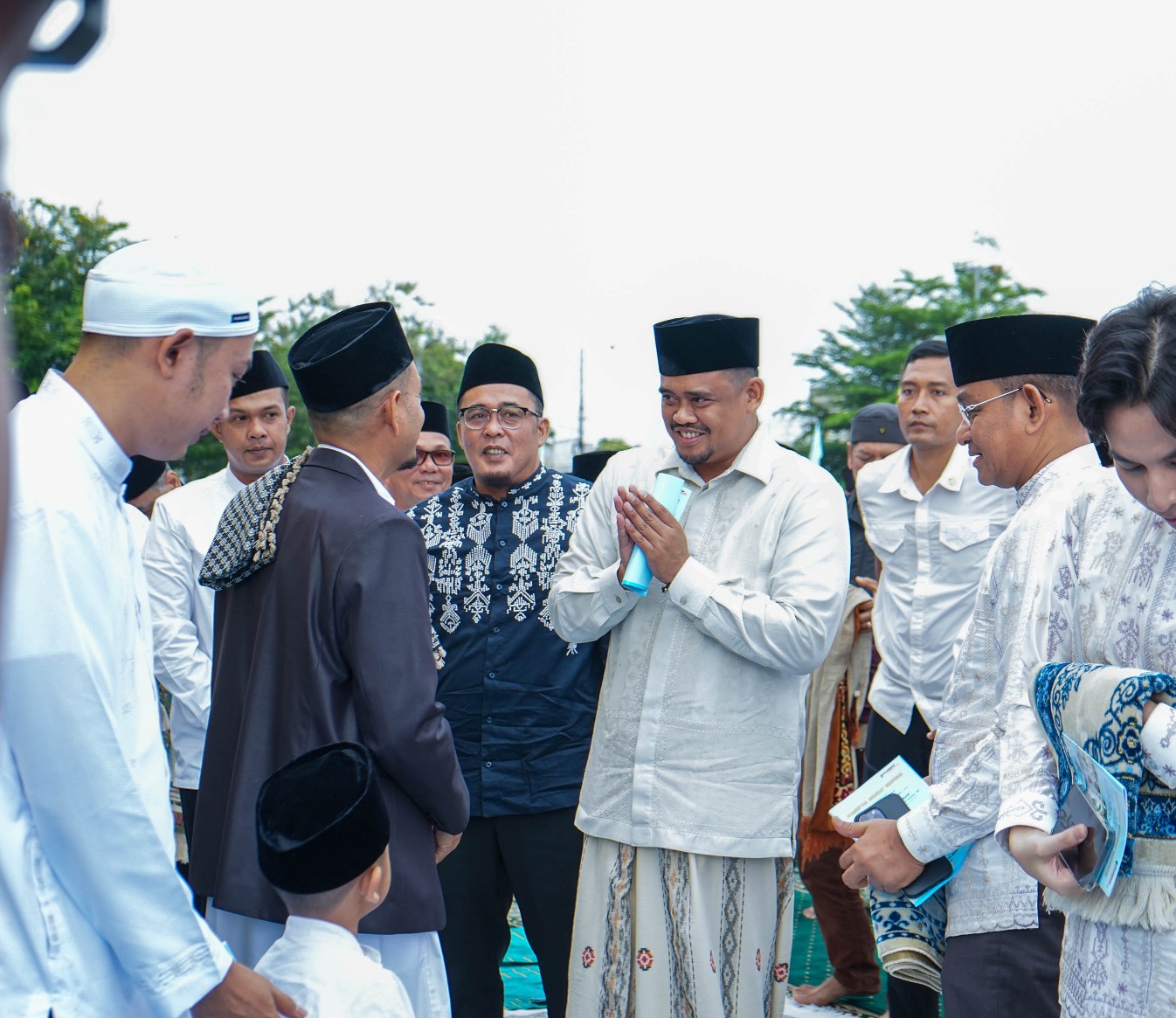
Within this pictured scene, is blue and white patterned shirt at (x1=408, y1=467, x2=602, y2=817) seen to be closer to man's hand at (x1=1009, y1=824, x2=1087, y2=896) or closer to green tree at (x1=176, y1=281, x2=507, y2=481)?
man's hand at (x1=1009, y1=824, x2=1087, y2=896)

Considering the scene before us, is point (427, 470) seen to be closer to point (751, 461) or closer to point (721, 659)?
point (751, 461)

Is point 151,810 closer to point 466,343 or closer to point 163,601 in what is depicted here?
point 163,601

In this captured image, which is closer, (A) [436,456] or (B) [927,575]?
(B) [927,575]

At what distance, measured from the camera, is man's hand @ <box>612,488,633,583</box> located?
351cm

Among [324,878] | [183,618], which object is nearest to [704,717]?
[324,878]

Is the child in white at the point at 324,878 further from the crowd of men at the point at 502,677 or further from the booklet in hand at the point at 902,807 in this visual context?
the booklet in hand at the point at 902,807

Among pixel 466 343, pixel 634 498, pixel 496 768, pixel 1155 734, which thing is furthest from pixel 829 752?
pixel 466 343

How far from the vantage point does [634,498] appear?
11.5 feet

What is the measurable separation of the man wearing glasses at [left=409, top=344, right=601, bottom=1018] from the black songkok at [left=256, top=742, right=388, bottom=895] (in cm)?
153

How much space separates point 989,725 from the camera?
2.55 m

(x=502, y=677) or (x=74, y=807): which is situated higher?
(x=74, y=807)

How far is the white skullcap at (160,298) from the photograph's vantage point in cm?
208

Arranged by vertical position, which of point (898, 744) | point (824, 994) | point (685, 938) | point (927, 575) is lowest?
point (824, 994)

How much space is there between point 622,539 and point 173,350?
166 cm
